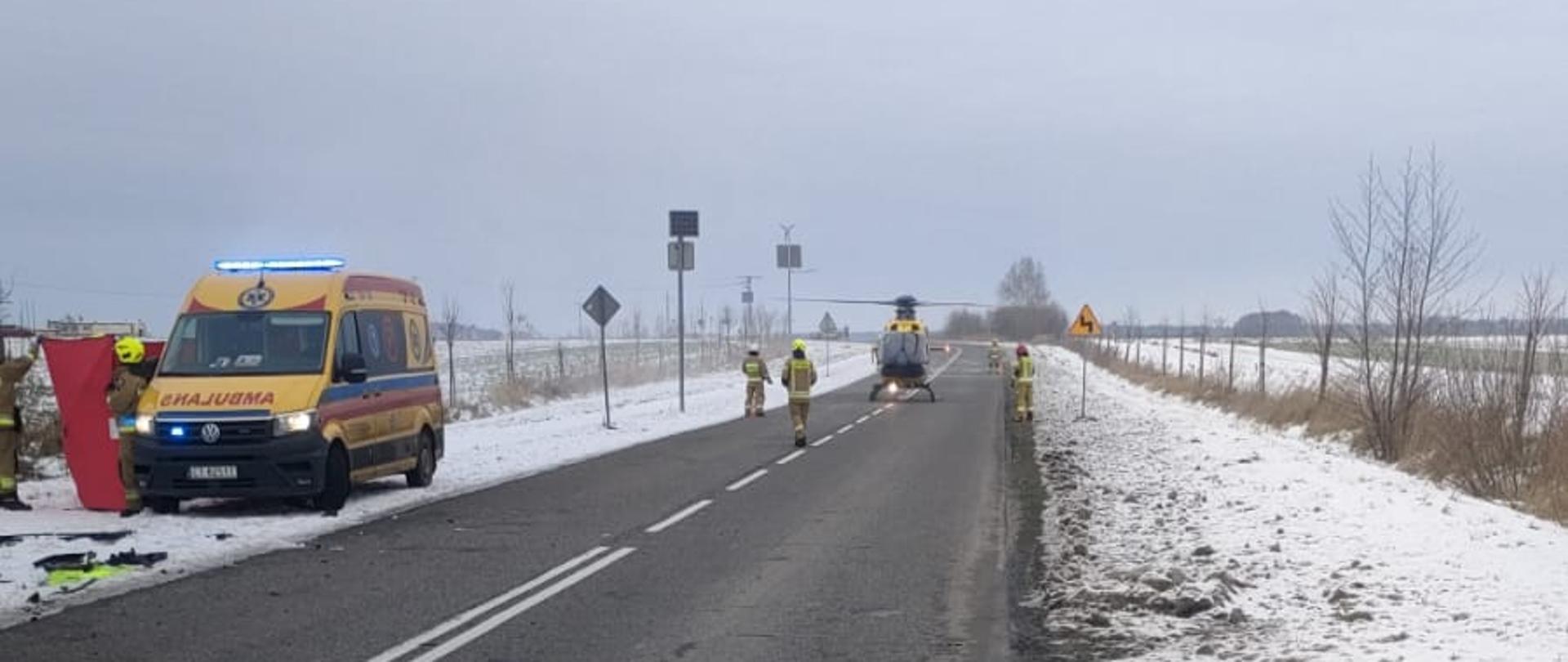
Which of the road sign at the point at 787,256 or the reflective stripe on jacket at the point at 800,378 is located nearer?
the reflective stripe on jacket at the point at 800,378

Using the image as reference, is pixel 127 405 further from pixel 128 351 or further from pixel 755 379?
pixel 755 379

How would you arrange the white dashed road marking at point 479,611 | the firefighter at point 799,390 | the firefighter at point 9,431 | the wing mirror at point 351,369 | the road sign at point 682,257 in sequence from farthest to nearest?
the road sign at point 682,257 → the firefighter at point 799,390 → the wing mirror at point 351,369 → the firefighter at point 9,431 → the white dashed road marking at point 479,611

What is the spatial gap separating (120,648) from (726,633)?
3.32 metres

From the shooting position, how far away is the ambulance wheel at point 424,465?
659 inches

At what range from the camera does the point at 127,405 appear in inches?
560

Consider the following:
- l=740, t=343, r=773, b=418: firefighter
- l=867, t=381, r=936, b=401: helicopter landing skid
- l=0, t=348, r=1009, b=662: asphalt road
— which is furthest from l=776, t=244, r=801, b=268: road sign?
l=0, t=348, r=1009, b=662: asphalt road

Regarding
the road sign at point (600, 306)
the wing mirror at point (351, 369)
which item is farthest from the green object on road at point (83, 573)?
the road sign at point (600, 306)

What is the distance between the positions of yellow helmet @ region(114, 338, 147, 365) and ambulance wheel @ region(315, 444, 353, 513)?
90.9 inches

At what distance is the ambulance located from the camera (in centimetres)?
1369

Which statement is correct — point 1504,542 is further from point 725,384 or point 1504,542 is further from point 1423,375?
point 725,384

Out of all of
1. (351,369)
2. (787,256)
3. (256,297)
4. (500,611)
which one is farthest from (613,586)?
(787,256)

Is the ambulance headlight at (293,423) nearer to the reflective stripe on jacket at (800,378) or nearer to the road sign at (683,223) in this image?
the reflective stripe on jacket at (800,378)

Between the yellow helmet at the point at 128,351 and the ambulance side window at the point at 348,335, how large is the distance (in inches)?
78.5

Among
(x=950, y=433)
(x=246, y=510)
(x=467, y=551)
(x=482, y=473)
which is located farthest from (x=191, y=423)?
(x=950, y=433)
